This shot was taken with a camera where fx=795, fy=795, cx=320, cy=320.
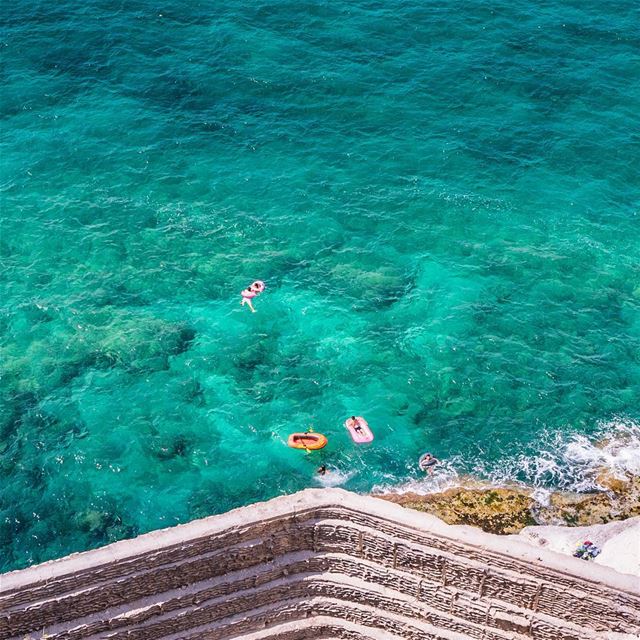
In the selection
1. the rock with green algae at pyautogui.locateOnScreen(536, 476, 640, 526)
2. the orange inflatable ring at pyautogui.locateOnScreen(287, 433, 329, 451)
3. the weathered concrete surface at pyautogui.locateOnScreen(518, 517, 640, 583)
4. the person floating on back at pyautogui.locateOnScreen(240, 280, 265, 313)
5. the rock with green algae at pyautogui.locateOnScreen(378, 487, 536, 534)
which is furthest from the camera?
the person floating on back at pyautogui.locateOnScreen(240, 280, 265, 313)

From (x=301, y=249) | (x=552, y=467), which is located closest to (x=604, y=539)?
(x=552, y=467)

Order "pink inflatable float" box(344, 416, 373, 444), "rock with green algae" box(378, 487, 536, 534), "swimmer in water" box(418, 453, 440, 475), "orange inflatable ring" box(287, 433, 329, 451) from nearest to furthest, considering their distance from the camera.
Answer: "rock with green algae" box(378, 487, 536, 534) < "swimmer in water" box(418, 453, 440, 475) < "orange inflatable ring" box(287, 433, 329, 451) < "pink inflatable float" box(344, 416, 373, 444)

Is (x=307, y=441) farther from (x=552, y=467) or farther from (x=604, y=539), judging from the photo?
(x=604, y=539)

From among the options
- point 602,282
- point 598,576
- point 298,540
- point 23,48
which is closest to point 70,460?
point 298,540

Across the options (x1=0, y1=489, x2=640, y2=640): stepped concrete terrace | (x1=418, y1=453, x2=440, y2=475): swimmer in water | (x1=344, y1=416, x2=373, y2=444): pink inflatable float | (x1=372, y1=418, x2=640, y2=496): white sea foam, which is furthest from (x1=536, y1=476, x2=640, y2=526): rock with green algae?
(x1=0, y1=489, x2=640, y2=640): stepped concrete terrace

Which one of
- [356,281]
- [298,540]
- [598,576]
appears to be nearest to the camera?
[598,576]

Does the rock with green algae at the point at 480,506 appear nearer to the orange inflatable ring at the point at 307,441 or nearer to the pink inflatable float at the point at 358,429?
the pink inflatable float at the point at 358,429

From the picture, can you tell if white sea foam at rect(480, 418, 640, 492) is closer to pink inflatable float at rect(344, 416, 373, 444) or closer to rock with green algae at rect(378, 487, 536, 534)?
rock with green algae at rect(378, 487, 536, 534)

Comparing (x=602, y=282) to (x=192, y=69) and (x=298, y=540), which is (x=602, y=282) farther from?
(x=192, y=69)
